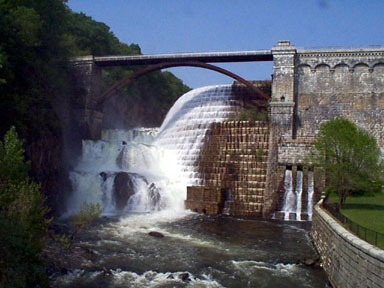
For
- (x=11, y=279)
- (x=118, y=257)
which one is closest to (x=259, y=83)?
(x=118, y=257)

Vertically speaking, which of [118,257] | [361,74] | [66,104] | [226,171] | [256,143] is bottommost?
[118,257]

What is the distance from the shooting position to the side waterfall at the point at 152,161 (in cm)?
2983

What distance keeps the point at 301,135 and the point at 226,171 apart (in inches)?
268

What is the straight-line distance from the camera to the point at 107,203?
29.5 metres

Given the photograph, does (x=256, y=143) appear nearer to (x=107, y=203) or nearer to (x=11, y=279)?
(x=107, y=203)

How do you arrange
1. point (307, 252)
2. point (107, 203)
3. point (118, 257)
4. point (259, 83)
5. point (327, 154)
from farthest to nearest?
point (259, 83), point (107, 203), point (327, 154), point (307, 252), point (118, 257)

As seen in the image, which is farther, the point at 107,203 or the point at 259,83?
the point at 259,83

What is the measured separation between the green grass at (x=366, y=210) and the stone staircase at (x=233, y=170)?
5.82m

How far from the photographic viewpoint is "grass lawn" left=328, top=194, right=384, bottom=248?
14.2 m

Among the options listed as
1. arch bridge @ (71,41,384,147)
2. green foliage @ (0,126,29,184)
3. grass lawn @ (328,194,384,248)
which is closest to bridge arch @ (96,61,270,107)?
arch bridge @ (71,41,384,147)

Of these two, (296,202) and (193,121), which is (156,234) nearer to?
(296,202)

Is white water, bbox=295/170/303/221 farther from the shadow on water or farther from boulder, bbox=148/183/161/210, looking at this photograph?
boulder, bbox=148/183/161/210

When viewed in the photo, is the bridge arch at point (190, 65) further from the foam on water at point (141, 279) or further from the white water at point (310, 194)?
the foam on water at point (141, 279)

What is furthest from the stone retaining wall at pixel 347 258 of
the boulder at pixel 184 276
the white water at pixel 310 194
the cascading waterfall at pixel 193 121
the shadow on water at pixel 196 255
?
the cascading waterfall at pixel 193 121
